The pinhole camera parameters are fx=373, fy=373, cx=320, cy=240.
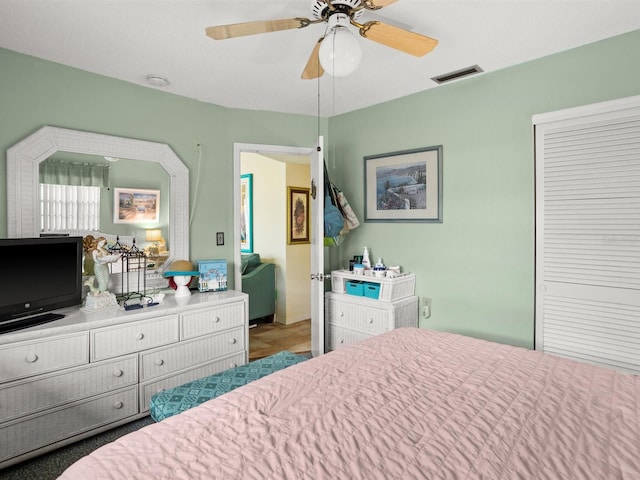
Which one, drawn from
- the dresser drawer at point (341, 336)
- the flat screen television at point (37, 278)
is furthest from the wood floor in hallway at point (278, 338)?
the flat screen television at point (37, 278)

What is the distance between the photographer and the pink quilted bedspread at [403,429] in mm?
966

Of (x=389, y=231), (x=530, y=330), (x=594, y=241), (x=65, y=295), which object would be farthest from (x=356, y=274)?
(x=65, y=295)

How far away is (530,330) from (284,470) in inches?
88.9

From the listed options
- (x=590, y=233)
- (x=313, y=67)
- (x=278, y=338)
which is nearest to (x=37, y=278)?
(x=313, y=67)

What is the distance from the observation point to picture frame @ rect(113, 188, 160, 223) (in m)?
2.75

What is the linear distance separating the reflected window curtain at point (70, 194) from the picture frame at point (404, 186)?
2213 millimetres

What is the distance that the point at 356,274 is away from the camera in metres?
3.28

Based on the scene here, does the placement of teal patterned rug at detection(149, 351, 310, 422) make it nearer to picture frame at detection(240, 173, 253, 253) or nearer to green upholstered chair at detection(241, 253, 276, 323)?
green upholstered chair at detection(241, 253, 276, 323)

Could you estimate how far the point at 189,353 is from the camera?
106 inches

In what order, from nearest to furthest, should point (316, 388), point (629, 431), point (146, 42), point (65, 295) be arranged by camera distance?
point (629, 431) < point (316, 388) < point (146, 42) < point (65, 295)

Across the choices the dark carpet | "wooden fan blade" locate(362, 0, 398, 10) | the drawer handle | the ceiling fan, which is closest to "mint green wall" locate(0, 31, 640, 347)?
the drawer handle

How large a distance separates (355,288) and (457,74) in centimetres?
186

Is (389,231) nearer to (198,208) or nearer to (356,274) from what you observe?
(356,274)

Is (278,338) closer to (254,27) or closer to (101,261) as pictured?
(101,261)
